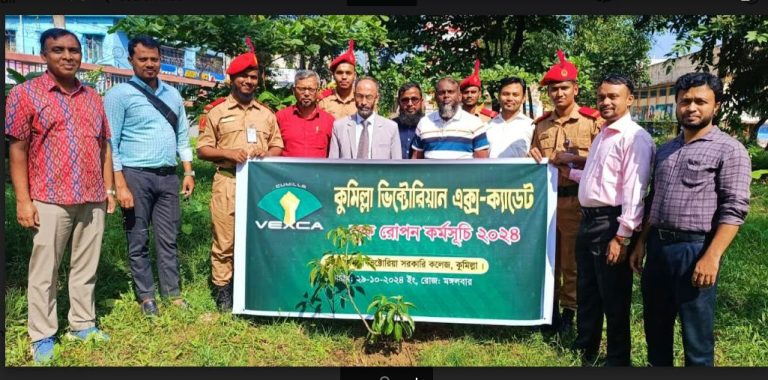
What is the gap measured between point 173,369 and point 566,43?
1183 cm

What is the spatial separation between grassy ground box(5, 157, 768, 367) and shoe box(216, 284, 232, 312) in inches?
2.3

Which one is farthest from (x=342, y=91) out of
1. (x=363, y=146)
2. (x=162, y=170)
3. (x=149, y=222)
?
(x=149, y=222)

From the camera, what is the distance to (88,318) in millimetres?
3289

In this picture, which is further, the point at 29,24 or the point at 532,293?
the point at 532,293

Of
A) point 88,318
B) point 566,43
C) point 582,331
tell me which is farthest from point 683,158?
point 566,43

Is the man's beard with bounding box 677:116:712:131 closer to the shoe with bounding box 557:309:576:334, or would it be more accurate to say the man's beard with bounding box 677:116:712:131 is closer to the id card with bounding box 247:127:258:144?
the shoe with bounding box 557:309:576:334

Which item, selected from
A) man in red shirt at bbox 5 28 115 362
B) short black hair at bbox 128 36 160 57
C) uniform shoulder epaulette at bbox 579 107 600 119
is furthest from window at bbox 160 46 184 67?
uniform shoulder epaulette at bbox 579 107 600 119

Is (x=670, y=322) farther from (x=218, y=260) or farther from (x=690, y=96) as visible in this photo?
(x=218, y=260)

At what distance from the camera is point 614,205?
274 centimetres

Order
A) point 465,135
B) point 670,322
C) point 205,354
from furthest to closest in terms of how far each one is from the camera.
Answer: point 465,135 < point 205,354 < point 670,322

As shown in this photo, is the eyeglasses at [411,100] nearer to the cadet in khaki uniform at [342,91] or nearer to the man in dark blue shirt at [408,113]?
the man in dark blue shirt at [408,113]

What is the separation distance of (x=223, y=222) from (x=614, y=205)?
2380 mm

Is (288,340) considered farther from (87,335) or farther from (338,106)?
(338,106)

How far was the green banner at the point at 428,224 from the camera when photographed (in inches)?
127
